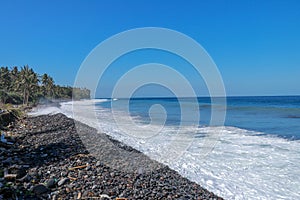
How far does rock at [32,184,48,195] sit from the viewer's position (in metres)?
4.75

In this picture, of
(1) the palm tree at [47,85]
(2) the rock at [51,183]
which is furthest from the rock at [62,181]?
(1) the palm tree at [47,85]

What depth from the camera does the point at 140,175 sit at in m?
5.85

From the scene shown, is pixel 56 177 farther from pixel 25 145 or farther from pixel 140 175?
pixel 25 145

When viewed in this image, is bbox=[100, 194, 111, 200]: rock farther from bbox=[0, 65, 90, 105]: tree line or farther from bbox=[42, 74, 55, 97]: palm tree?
bbox=[42, 74, 55, 97]: palm tree

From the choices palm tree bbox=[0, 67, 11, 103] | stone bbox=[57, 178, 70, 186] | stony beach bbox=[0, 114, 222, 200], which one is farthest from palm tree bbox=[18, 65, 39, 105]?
stone bbox=[57, 178, 70, 186]

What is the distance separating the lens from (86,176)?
5.64 m

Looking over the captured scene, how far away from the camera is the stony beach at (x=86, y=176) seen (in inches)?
187

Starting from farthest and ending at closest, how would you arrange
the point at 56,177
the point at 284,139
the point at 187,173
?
the point at 284,139, the point at 187,173, the point at 56,177

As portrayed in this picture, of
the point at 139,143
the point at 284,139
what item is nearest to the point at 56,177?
the point at 139,143

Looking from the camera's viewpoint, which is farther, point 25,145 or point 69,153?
point 25,145

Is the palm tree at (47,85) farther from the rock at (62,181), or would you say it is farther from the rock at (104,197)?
the rock at (104,197)

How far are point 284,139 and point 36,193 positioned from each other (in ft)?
37.7

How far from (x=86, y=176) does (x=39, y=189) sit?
3.66ft

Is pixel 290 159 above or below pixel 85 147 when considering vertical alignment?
below
